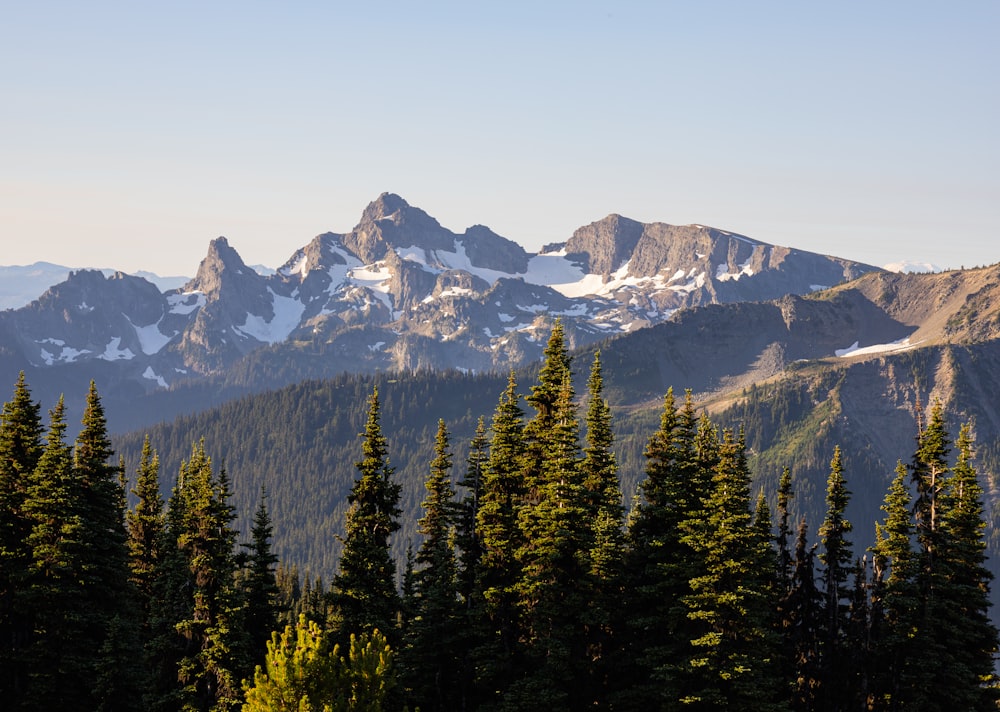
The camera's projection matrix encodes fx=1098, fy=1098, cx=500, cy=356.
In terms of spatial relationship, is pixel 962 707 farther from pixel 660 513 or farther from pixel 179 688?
pixel 179 688

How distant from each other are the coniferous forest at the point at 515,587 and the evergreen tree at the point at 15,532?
4.7 inches

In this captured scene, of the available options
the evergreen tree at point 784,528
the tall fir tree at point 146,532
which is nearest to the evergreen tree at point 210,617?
the tall fir tree at point 146,532

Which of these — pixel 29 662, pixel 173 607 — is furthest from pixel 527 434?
pixel 29 662

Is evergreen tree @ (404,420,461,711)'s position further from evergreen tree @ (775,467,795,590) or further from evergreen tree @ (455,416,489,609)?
evergreen tree @ (775,467,795,590)

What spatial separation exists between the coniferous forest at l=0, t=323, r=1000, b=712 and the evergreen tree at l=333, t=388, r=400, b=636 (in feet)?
0.43

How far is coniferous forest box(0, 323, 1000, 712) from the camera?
53.9 metres

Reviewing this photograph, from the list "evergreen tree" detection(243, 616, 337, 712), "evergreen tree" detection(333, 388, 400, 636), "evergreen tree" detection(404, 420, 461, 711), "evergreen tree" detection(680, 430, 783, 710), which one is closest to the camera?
"evergreen tree" detection(243, 616, 337, 712)

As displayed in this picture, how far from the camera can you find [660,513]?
55.9 metres

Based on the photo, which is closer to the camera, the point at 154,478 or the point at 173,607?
the point at 173,607

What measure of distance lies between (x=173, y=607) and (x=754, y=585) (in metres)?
30.1

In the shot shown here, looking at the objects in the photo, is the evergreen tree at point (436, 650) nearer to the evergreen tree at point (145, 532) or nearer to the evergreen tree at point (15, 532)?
the evergreen tree at point (15, 532)

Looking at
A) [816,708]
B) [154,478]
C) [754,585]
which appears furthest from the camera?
[154,478]

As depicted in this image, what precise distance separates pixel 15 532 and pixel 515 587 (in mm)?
29093

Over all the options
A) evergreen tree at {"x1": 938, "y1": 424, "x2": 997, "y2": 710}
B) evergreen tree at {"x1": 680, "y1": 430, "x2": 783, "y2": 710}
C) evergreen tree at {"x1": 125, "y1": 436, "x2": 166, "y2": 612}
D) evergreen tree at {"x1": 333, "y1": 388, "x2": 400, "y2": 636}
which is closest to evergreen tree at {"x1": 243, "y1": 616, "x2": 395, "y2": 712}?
evergreen tree at {"x1": 333, "y1": 388, "x2": 400, "y2": 636}
